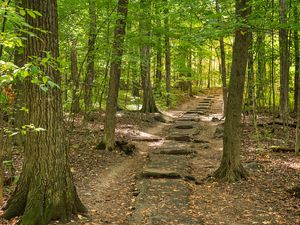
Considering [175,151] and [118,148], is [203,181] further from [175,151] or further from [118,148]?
[118,148]

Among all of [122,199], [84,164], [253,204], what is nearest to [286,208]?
[253,204]

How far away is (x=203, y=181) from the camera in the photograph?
8578 millimetres

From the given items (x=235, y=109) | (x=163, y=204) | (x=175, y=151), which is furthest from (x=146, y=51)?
(x=163, y=204)

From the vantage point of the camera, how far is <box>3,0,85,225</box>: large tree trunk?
17.1 feet

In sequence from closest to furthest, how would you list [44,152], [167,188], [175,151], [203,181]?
[44,152] < [167,188] < [203,181] < [175,151]

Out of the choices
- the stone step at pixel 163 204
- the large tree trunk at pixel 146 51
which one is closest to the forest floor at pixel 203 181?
the stone step at pixel 163 204

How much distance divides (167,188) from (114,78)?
4.99 m

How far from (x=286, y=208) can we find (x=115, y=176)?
4.66 m

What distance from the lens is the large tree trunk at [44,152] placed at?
522 cm

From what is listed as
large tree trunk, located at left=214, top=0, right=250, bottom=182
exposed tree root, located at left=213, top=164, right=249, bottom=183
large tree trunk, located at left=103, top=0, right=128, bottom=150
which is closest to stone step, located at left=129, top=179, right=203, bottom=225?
exposed tree root, located at left=213, top=164, right=249, bottom=183

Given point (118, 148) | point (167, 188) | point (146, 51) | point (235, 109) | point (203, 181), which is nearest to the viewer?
point (167, 188)

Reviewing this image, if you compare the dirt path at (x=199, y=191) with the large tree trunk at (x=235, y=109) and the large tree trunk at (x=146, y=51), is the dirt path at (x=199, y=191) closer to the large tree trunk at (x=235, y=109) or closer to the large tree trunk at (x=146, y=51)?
the large tree trunk at (x=235, y=109)

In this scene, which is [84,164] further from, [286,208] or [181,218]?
[286,208]

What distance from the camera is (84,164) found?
975 cm
